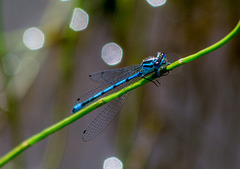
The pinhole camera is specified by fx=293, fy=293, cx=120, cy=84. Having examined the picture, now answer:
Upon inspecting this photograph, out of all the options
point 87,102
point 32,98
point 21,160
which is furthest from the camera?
point 32,98

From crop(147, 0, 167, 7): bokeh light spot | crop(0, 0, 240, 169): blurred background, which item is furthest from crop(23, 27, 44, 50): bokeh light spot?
crop(147, 0, 167, 7): bokeh light spot

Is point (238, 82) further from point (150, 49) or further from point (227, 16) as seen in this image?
point (150, 49)

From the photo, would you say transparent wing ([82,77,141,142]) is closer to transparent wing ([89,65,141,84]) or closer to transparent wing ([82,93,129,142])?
transparent wing ([82,93,129,142])

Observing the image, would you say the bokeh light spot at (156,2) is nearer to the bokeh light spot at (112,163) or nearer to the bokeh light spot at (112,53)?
the bokeh light spot at (112,53)

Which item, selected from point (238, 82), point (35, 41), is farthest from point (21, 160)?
point (238, 82)

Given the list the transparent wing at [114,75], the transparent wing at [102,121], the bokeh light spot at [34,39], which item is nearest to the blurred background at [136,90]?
the bokeh light spot at [34,39]

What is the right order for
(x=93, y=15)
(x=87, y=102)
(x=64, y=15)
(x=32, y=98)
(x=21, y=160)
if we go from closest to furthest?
(x=87, y=102)
(x=21, y=160)
(x=64, y=15)
(x=93, y=15)
(x=32, y=98)

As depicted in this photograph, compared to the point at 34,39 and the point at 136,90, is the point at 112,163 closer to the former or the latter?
the point at 136,90
